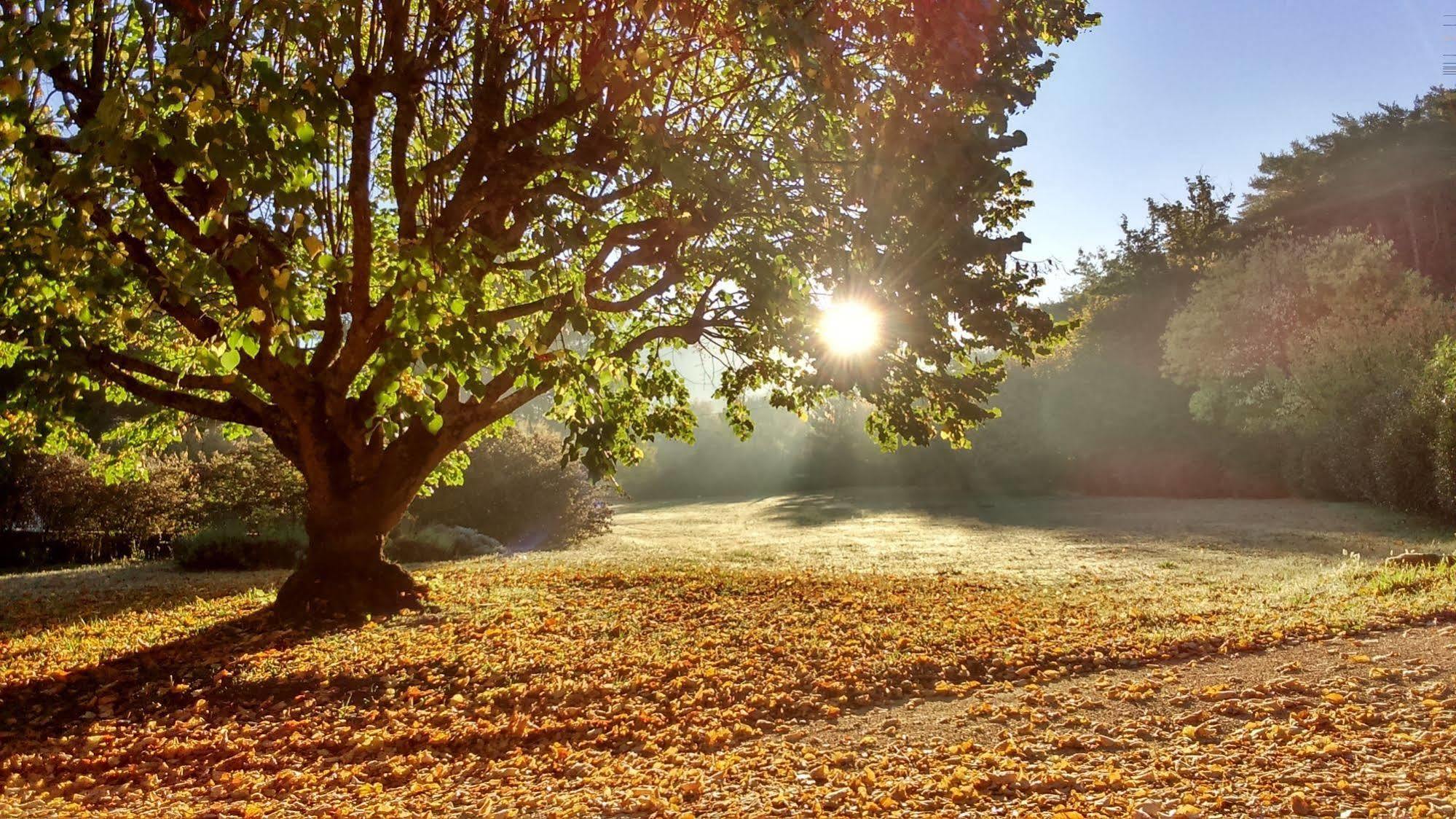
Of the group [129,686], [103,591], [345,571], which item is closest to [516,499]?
[103,591]

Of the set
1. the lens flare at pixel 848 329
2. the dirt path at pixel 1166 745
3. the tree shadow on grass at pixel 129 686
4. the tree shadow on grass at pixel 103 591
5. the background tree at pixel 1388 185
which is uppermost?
the background tree at pixel 1388 185

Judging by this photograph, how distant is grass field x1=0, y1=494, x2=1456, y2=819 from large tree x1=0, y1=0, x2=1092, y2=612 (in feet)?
5.77

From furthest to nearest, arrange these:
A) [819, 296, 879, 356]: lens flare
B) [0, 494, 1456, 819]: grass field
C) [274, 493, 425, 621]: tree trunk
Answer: [274, 493, 425, 621]: tree trunk, [819, 296, 879, 356]: lens flare, [0, 494, 1456, 819]: grass field

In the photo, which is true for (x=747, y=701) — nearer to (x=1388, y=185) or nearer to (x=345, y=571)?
(x=345, y=571)

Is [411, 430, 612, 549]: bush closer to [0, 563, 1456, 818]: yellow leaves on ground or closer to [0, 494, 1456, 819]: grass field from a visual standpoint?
[0, 494, 1456, 819]: grass field

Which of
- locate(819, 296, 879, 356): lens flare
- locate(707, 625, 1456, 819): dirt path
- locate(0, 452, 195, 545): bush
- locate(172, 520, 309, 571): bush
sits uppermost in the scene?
locate(819, 296, 879, 356): lens flare

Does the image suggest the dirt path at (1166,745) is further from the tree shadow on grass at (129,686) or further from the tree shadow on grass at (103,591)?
the tree shadow on grass at (103,591)

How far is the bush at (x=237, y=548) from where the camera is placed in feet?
46.4

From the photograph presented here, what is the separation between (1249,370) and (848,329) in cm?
2485

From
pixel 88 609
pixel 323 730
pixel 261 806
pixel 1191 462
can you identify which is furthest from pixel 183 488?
pixel 1191 462

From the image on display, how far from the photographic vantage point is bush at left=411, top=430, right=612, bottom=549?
1947cm

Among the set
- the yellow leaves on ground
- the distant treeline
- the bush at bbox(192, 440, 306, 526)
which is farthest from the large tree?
the distant treeline

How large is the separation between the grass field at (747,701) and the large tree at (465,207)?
1.76 m

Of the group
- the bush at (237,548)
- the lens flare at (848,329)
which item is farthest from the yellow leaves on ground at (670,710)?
the bush at (237,548)
